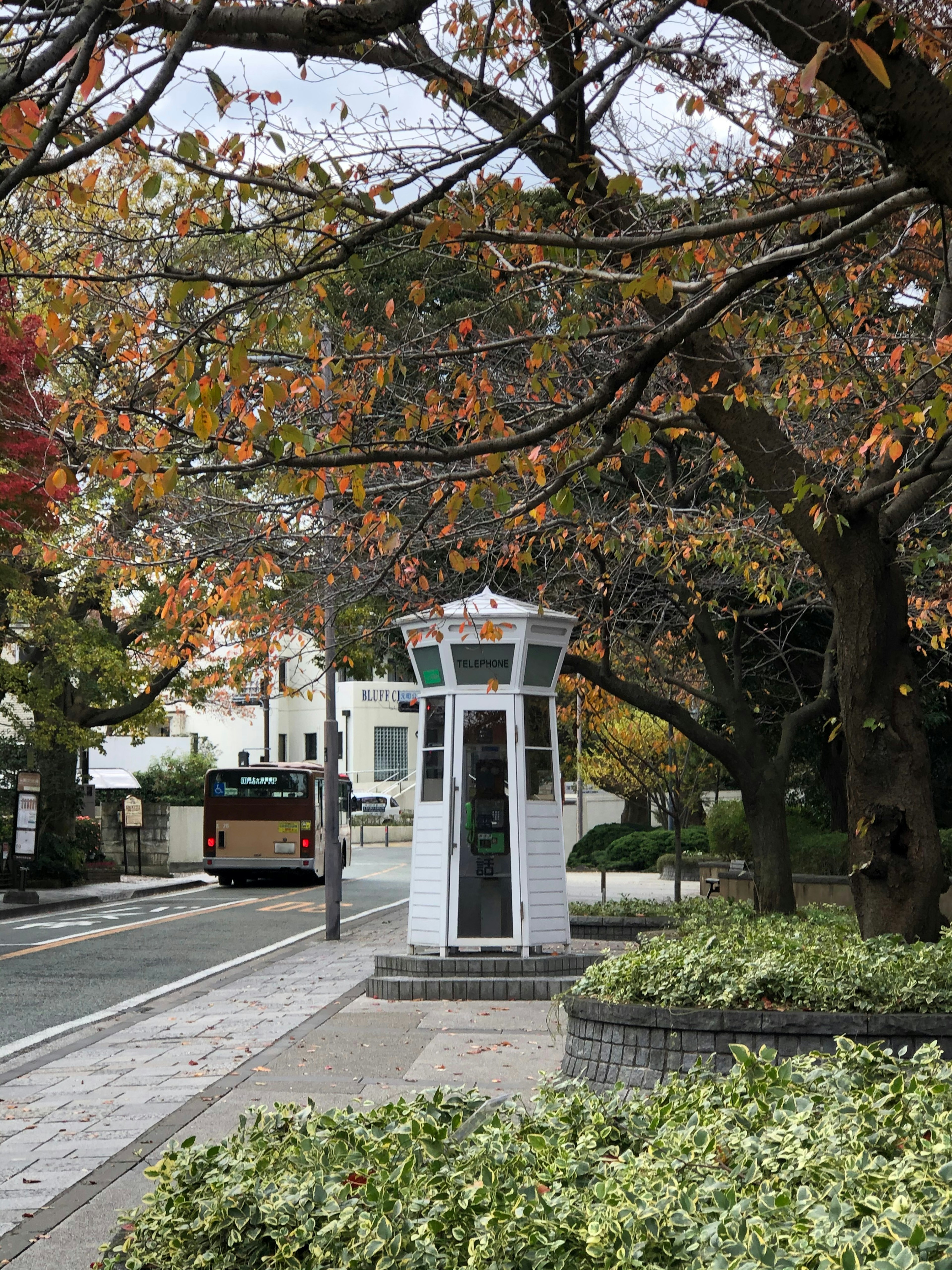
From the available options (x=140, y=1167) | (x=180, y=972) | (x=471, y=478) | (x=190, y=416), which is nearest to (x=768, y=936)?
(x=471, y=478)

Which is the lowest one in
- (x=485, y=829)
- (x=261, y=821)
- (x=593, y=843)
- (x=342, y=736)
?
(x=593, y=843)

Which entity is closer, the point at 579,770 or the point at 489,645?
the point at 489,645

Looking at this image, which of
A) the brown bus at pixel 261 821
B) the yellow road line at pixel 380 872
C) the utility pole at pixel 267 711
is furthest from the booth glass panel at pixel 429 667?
the yellow road line at pixel 380 872

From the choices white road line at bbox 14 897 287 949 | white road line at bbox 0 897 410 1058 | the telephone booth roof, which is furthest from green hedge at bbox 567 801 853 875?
white road line at bbox 14 897 287 949

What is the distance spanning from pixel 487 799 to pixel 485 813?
14cm

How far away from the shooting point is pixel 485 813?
44.4 ft

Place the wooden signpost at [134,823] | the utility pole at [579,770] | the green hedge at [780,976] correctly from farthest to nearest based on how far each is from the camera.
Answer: the wooden signpost at [134,823] < the utility pole at [579,770] < the green hedge at [780,976]

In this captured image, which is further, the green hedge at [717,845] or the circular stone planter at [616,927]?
the green hedge at [717,845]

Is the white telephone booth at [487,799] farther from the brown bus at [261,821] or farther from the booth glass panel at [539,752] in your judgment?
the brown bus at [261,821]

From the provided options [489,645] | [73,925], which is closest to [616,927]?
[489,645]

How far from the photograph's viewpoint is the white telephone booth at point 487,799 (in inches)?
523

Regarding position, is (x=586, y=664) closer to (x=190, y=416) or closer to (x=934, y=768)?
(x=190, y=416)

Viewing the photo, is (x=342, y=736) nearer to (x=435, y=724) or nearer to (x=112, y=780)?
(x=112, y=780)

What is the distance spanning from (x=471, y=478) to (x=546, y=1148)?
388 cm
